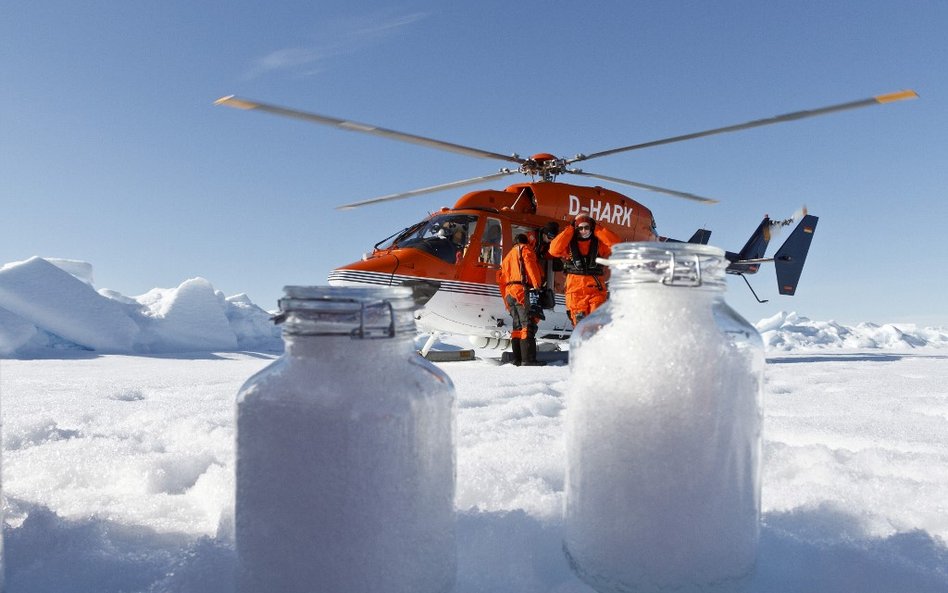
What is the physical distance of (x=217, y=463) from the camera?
1534 millimetres

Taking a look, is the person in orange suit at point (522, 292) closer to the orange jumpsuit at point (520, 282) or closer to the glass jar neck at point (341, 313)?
the orange jumpsuit at point (520, 282)

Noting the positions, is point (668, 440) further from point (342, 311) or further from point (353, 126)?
point (353, 126)

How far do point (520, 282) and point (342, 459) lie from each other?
493cm

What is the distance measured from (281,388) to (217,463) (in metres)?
0.97

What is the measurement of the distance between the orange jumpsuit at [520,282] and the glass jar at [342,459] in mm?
4785

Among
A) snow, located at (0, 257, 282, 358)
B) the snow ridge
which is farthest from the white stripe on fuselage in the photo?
snow, located at (0, 257, 282, 358)

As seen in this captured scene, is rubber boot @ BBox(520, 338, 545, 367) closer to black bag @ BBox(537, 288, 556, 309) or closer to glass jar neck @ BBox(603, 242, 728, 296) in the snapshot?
black bag @ BBox(537, 288, 556, 309)

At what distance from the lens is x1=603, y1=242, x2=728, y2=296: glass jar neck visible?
2.77ft

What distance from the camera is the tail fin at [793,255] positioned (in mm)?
8562

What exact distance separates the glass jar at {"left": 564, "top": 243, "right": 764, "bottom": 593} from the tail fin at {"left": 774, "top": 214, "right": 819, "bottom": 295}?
8667mm

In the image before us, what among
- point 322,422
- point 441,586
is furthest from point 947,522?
point 322,422

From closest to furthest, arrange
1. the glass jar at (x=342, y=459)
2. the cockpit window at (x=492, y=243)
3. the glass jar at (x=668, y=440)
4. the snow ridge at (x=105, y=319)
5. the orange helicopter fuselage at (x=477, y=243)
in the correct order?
the glass jar at (x=342, y=459) → the glass jar at (x=668, y=440) → the orange helicopter fuselage at (x=477, y=243) → the cockpit window at (x=492, y=243) → the snow ridge at (x=105, y=319)

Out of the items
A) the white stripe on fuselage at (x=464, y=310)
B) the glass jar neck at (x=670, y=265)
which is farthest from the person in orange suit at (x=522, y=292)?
the glass jar neck at (x=670, y=265)

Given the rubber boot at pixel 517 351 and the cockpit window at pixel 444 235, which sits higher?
the cockpit window at pixel 444 235
